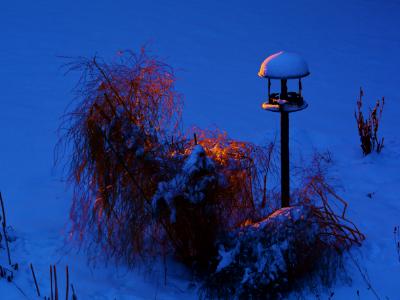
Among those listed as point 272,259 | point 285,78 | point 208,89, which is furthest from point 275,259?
point 208,89

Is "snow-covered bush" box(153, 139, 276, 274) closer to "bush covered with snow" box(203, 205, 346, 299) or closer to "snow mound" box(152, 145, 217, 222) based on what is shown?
"snow mound" box(152, 145, 217, 222)

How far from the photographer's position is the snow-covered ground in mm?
4402

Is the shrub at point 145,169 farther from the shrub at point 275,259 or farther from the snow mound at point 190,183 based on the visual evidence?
the shrub at point 275,259

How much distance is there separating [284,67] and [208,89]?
14.0ft

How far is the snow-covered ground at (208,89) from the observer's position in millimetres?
4402

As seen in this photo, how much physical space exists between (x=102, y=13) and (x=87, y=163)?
8.86 m

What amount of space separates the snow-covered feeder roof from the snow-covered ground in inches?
54.5

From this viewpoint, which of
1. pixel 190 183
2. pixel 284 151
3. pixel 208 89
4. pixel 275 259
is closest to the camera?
pixel 275 259

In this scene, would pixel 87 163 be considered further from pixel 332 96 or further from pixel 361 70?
pixel 361 70

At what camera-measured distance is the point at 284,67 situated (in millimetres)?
4094

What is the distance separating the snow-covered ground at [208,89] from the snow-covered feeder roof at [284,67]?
138 centimetres

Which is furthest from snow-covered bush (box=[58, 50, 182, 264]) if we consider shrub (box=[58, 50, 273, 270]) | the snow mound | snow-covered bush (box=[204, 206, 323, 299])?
snow-covered bush (box=[204, 206, 323, 299])

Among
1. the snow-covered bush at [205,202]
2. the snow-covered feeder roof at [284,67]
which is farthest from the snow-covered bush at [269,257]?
the snow-covered feeder roof at [284,67]

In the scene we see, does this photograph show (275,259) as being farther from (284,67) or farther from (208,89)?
(208,89)
